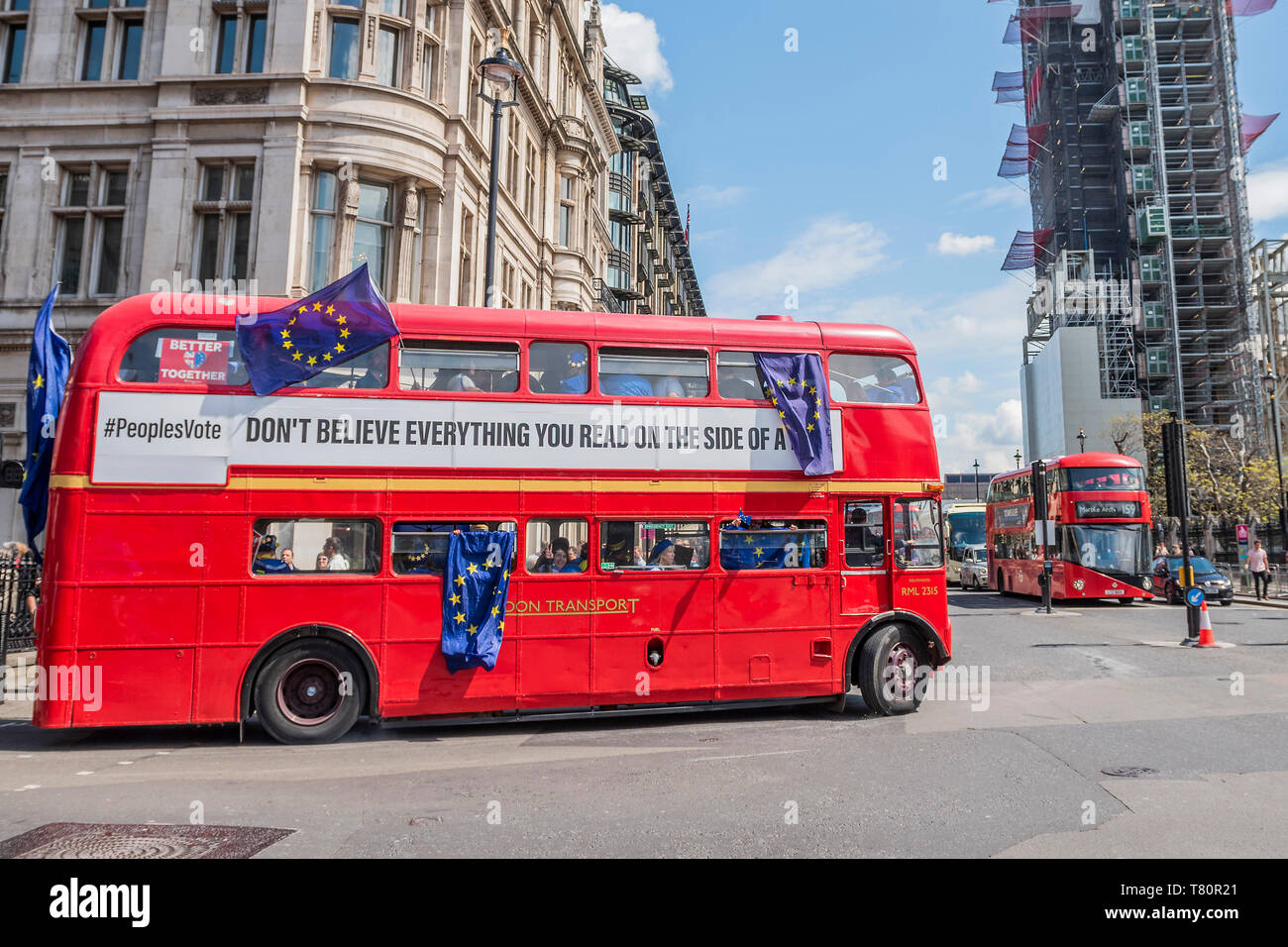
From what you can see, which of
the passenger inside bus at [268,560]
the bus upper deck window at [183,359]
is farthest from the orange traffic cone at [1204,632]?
the bus upper deck window at [183,359]

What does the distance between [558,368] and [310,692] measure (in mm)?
4328

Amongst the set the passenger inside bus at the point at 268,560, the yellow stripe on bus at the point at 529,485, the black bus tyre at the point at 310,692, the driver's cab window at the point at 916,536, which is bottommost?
the black bus tyre at the point at 310,692

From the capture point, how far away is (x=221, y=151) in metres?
20.0

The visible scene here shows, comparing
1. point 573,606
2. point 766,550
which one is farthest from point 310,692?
point 766,550

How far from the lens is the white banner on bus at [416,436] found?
8.71 metres

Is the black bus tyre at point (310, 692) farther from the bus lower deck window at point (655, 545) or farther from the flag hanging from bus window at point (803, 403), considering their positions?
the flag hanging from bus window at point (803, 403)

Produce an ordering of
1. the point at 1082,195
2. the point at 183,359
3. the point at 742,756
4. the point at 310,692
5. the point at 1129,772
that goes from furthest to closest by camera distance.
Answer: the point at 1082,195, the point at 310,692, the point at 183,359, the point at 742,756, the point at 1129,772

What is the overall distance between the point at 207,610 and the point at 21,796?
7.65 feet

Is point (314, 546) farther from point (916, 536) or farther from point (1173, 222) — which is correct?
point (1173, 222)

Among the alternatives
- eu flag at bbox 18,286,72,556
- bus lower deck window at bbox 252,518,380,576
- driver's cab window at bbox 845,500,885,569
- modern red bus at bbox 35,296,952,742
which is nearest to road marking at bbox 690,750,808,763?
modern red bus at bbox 35,296,952,742

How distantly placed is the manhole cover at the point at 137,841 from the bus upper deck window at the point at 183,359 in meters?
4.49

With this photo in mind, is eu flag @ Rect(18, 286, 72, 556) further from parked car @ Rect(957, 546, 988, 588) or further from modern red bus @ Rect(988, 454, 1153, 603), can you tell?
parked car @ Rect(957, 546, 988, 588)

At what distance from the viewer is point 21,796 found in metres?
6.76
